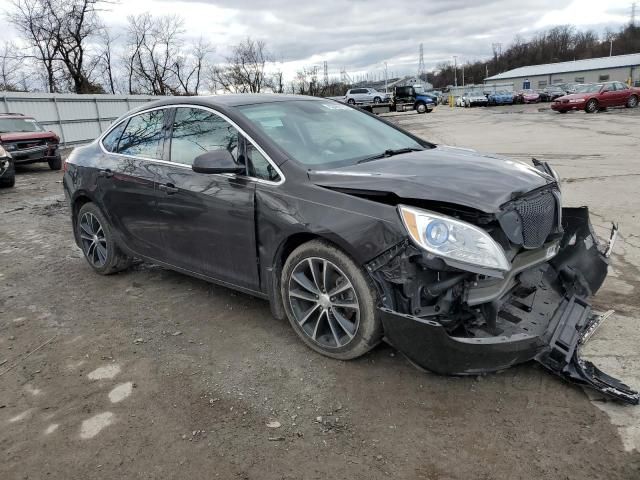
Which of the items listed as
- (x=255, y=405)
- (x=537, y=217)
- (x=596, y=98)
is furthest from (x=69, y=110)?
(x=596, y=98)

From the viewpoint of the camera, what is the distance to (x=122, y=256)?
504cm

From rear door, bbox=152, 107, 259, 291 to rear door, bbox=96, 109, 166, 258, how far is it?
0.15 m

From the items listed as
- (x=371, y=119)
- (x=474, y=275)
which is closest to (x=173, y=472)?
(x=474, y=275)

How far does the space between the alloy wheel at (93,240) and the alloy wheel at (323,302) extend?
261cm

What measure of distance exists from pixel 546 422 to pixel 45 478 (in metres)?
2.49

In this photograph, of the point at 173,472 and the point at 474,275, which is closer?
the point at 173,472

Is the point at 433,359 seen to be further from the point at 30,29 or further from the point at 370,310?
the point at 30,29

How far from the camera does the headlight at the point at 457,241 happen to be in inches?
104

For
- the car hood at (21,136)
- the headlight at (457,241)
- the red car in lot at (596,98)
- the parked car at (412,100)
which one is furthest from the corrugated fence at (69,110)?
the parked car at (412,100)

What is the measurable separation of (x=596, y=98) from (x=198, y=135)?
30794 millimetres

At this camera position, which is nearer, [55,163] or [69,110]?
[55,163]

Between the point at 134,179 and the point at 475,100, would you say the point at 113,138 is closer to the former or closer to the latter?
the point at 134,179

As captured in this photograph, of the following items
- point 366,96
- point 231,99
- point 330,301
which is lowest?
point 330,301

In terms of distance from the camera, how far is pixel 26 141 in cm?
1434
